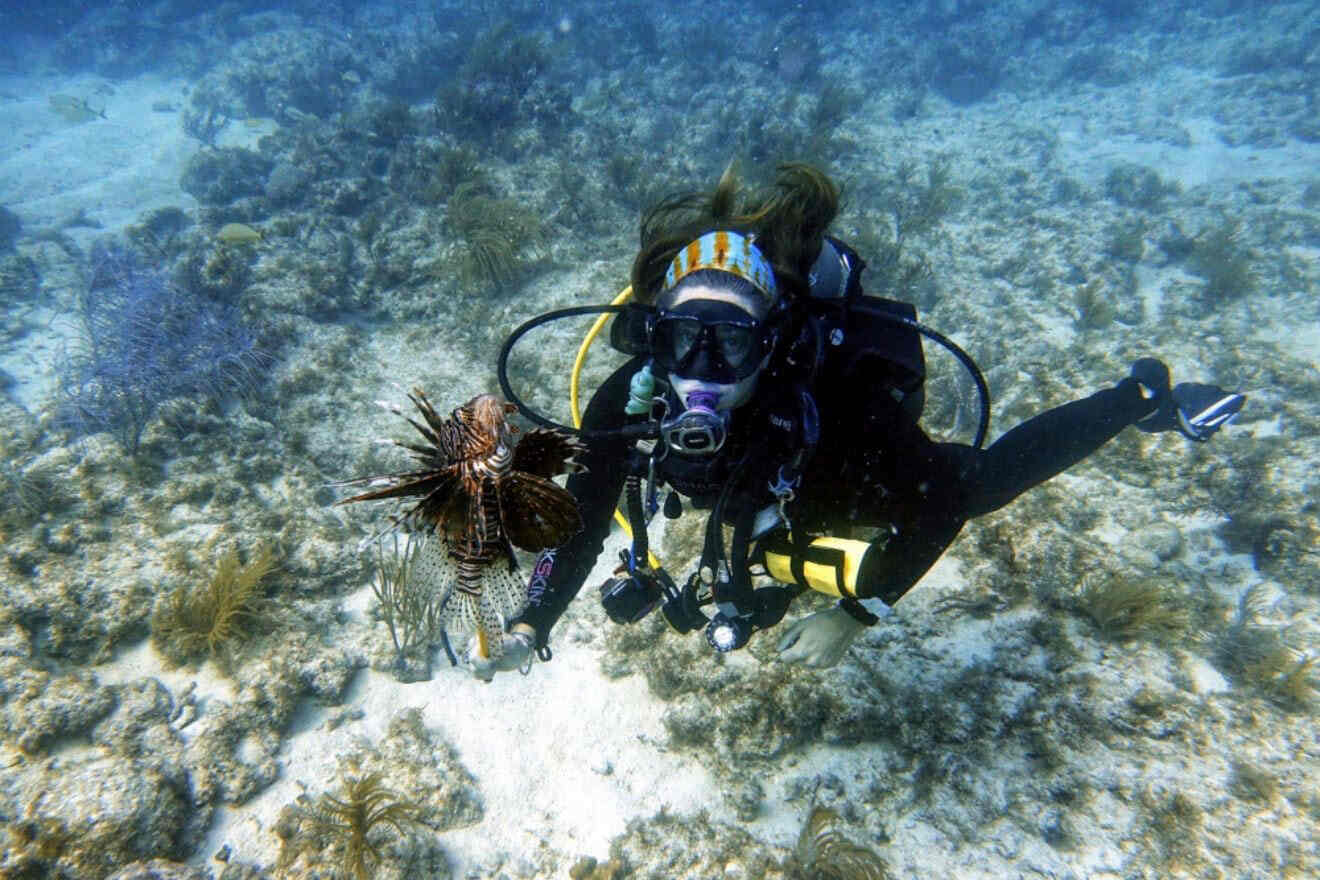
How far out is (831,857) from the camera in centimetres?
320

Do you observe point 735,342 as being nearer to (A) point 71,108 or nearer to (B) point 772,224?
(B) point 772,224

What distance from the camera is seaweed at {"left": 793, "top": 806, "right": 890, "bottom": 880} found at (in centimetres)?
312

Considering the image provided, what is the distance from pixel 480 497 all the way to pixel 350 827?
3090 millimetres

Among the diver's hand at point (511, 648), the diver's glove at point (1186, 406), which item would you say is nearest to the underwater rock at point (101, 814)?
the diver's hand at point (511, 648)

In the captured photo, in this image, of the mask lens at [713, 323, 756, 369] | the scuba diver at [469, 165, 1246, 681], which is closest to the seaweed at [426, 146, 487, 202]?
the scuba diver at [469, 165, 1246, 681]

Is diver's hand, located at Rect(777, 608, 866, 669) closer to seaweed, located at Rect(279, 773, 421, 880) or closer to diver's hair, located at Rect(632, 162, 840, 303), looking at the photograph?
diver's hair, located at Rect(632, 162, 840, 303)

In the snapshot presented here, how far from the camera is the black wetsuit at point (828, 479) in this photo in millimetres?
2834

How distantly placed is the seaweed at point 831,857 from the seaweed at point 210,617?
3.99 meters

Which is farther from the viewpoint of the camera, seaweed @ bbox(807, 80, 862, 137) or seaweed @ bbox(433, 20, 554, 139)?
seaweed @ bbox(807, 80, 862, 137)

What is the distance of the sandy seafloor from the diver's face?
2.35m

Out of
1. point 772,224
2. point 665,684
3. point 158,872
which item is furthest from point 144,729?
point 772,224

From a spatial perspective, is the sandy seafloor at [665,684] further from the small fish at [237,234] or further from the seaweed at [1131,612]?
the small fish at [237,234]

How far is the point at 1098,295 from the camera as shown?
8398 millimetres

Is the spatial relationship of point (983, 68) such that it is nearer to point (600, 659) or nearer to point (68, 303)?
point (600, 659)
